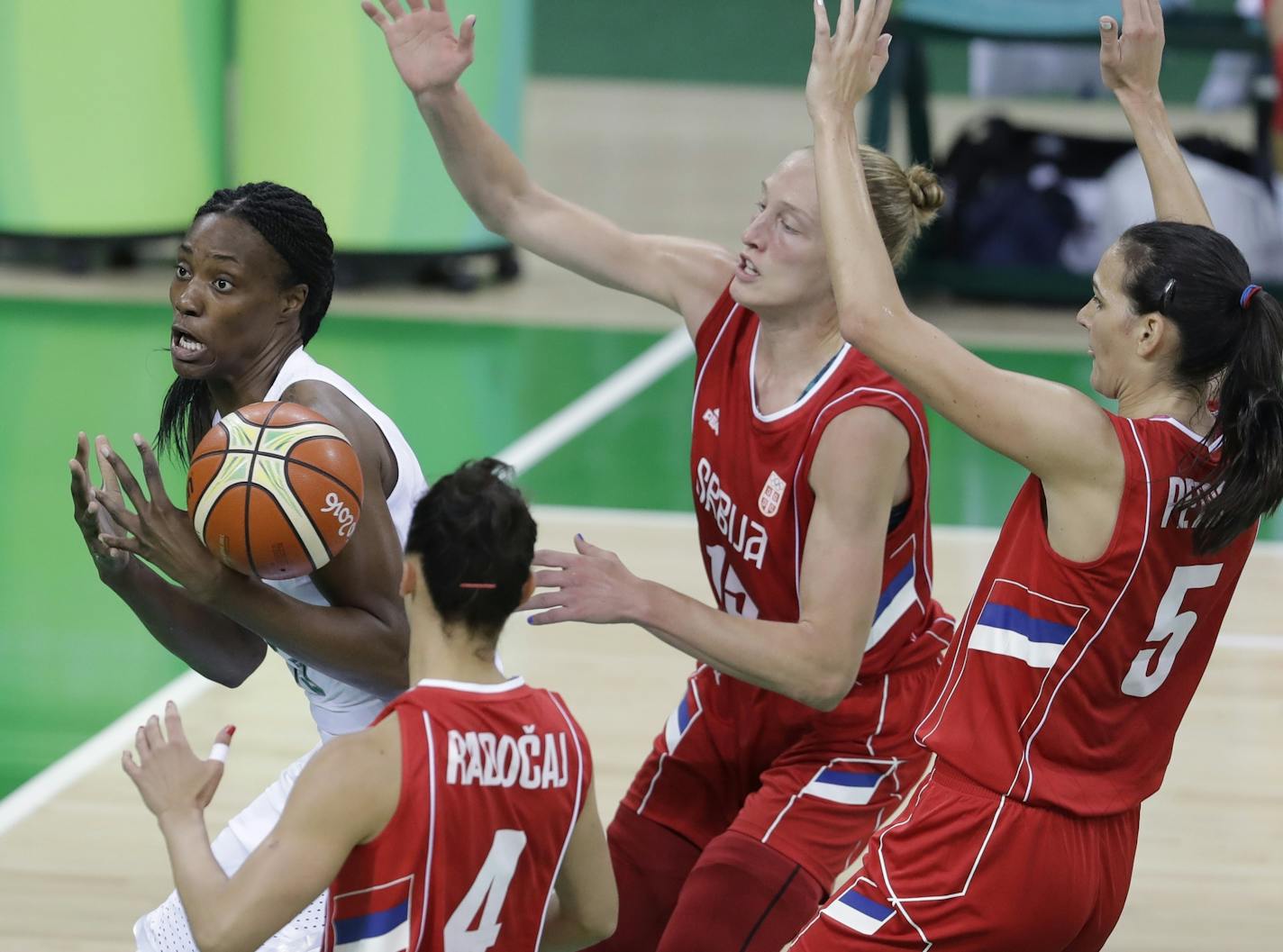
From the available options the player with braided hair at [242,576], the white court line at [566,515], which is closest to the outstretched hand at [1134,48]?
the player with braided hair at [242,576]

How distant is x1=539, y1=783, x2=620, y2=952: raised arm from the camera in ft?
8.63

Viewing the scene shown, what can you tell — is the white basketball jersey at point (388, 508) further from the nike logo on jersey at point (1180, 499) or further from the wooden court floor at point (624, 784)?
the nike logo on jersey at point (1180, 499)

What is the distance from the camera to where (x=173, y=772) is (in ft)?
8.10

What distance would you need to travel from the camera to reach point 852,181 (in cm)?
292

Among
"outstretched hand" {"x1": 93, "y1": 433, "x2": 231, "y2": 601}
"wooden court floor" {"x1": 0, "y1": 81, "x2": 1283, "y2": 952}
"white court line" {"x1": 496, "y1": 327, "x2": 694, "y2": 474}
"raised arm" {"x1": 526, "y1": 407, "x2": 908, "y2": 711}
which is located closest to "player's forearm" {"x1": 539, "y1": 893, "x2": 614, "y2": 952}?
"raised arm" {"x1": 526, "y1": 407, "x2": 908, "y2": 711}

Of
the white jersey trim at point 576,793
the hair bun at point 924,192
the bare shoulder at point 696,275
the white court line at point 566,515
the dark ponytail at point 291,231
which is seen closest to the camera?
the white jersey trim at point 576,793

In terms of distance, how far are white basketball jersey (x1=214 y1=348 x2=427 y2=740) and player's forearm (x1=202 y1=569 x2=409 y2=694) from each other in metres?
0.12

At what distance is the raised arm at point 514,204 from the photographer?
370 cm

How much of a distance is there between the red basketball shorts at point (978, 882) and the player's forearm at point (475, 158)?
1.66m

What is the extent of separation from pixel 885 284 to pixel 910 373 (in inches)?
6.0

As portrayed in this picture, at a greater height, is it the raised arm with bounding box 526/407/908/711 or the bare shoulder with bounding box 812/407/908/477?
the bare shoulder with bounding box 812/407/908/477

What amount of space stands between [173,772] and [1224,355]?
1.67m

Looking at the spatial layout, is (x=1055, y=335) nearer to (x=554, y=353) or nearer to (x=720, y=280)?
(x=554, y=353)

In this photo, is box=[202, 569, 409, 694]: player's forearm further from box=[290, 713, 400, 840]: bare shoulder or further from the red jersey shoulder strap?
the red jersey shoulder strap
